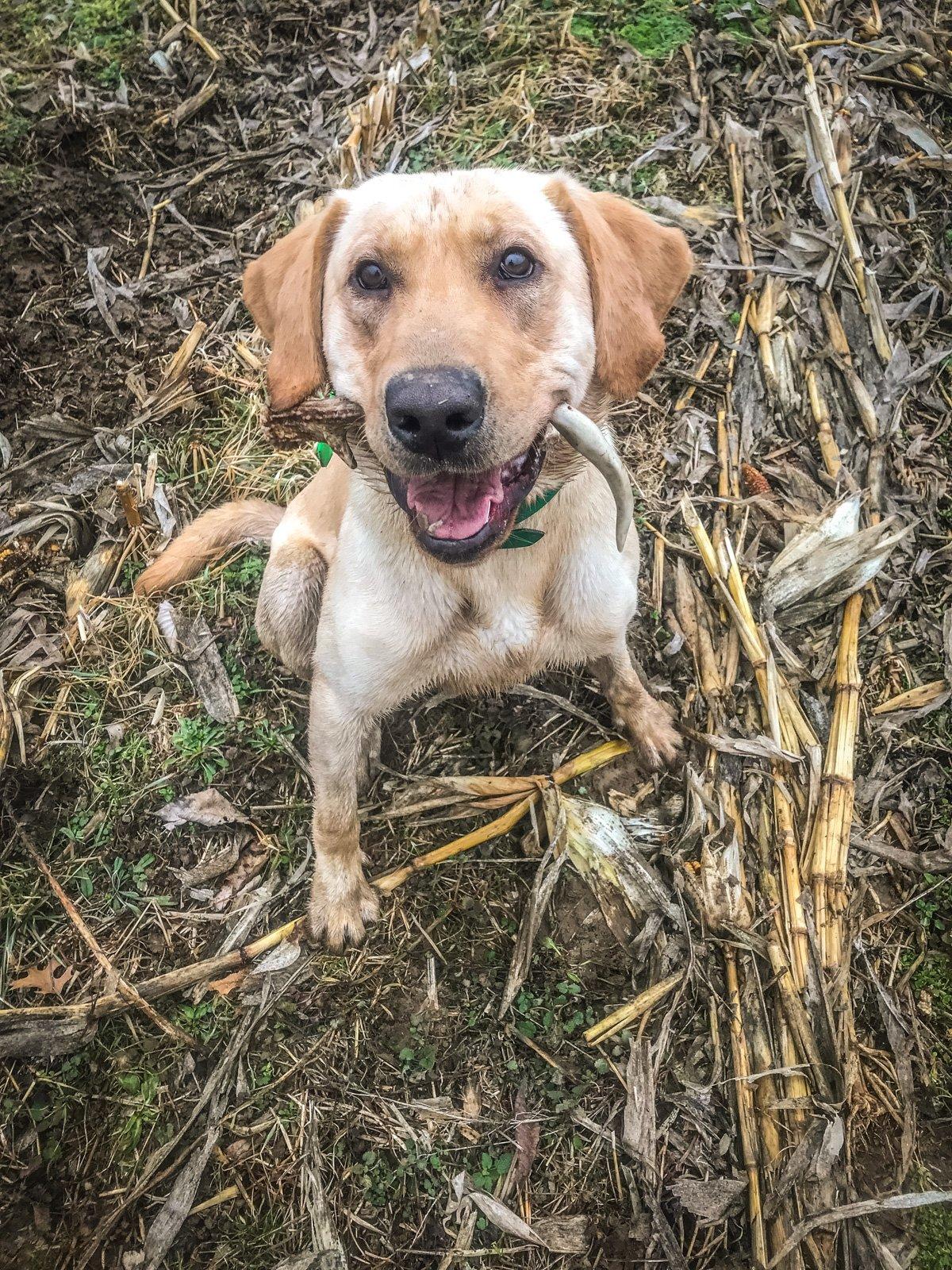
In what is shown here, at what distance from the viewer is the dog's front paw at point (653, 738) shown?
3082 millimetres

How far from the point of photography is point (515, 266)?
2223 millimetres

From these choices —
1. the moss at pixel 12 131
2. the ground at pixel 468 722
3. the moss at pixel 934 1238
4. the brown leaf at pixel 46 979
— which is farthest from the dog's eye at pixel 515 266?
the moss at pixel 12 131

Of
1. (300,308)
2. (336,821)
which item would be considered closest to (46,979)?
(336,821)

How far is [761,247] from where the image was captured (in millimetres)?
3807

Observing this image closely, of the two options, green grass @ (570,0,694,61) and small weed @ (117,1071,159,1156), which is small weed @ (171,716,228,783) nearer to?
small weed @ (117,1071,159,1156)

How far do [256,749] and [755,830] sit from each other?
1.88 metres

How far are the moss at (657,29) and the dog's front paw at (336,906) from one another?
13.9 feet

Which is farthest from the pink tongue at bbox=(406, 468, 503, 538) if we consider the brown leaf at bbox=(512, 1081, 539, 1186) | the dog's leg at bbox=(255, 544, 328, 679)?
the brown leaf at bbox=(512, 1081, 539, 1186)

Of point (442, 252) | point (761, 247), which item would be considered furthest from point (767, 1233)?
point (761, 247)

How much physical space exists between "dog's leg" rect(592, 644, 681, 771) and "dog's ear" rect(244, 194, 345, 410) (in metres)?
1.41

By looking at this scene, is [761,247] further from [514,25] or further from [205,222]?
[205,222]

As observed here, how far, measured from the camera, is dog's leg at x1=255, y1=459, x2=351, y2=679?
2961 millimetres

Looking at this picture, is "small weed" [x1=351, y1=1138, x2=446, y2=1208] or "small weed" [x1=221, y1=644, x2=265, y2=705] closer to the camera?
"small weed" [x1=351, y1=1138, x2=446, y2=1208]

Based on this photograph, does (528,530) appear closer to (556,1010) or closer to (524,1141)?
(556,1010)
